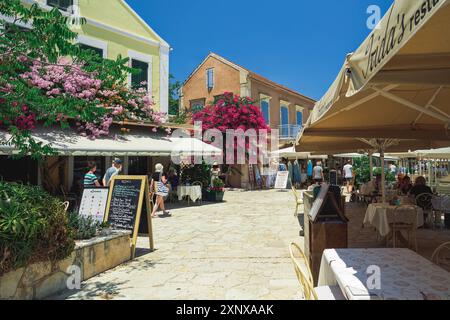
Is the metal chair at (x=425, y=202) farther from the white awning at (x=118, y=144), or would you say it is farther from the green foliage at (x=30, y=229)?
the white awning at (x=118, y=144)

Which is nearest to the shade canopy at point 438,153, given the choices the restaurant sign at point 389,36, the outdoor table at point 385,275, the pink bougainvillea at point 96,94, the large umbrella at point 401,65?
the large umbrella at point 401,65

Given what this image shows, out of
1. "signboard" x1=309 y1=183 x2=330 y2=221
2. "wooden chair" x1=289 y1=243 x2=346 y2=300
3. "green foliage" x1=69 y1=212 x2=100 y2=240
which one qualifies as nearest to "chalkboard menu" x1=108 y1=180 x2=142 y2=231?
"green foliage" x1=69 y1=212 x2=100 y2=240

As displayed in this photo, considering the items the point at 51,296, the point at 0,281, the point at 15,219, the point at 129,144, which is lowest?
the point at 51,296

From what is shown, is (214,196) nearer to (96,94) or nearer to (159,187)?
(159,187)

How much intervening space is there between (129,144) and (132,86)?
3624 mm

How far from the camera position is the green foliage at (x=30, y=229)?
375 cm

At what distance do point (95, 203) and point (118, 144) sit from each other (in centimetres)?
562

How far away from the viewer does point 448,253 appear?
5910 millimetres

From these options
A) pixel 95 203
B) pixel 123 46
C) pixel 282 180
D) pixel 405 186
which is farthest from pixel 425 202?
pixel 123 46

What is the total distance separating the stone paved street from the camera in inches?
179

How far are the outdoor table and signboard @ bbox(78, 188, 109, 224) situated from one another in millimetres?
4528
